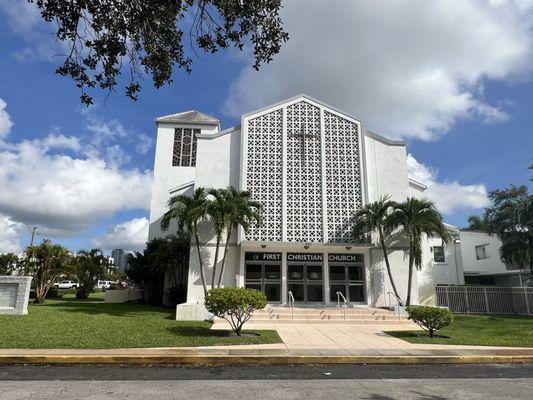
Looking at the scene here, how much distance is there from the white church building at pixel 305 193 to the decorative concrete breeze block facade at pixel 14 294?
7405 mm

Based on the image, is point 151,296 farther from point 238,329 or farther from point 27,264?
point 238,329

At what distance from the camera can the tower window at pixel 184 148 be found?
1188 inches

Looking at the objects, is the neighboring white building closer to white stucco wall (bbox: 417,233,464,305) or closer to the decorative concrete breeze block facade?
white stucco wall (bbox: 417,233,464,305)

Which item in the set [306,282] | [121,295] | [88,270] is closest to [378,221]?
[306,282]

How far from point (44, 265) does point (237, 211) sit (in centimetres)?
1618

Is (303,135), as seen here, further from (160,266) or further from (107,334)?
(107,334)

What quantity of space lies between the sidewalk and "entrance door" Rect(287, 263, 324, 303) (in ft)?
30.4

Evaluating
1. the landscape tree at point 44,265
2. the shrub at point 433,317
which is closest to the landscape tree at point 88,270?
the landscape tree at point 44,265

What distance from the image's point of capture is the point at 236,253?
21031 mm

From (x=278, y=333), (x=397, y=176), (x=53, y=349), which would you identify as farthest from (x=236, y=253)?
(x=53, y=349)

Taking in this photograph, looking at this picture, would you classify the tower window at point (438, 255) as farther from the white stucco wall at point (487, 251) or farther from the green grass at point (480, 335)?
the green grass at point (480, 335)

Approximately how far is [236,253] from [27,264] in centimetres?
1579

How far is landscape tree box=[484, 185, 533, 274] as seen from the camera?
89.7 feet

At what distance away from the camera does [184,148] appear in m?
30.8
